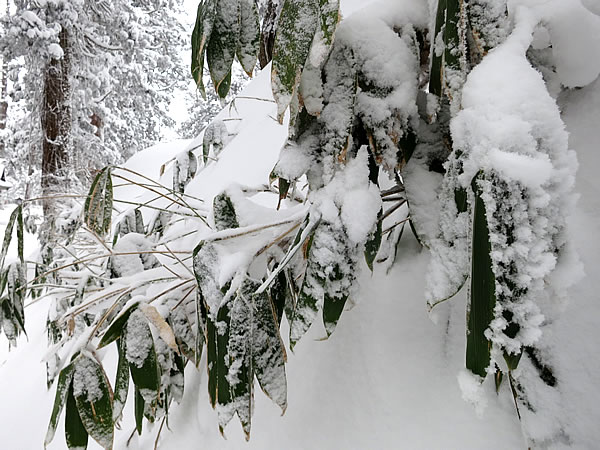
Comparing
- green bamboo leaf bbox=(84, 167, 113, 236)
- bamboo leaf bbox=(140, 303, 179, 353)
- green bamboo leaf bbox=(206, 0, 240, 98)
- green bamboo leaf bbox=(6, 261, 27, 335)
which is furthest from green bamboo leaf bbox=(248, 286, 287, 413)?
green bamboo leaf bbox=(6, 261, 27, 335)

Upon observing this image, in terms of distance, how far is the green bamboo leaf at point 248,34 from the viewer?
395 millimetres

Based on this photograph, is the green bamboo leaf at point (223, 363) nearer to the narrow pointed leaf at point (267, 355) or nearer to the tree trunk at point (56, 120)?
the narrow pointed leaf at point (267, 355)

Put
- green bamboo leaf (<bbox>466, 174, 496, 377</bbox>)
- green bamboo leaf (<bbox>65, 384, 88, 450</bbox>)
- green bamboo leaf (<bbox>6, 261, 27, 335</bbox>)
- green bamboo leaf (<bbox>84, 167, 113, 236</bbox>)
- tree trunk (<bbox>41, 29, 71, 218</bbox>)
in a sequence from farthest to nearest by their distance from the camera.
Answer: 1. tree trunk (<bbox>41, 29, 71, 218</bbox>)
2. green bamboo leaf (<bbox>6, 261, 27, 335</bbox>)
3. green bamboo leaf (<bbox>84, 167, 113, 236</bbox>)
4. green bamboo leaf (<bbox>65, 384, 88, 450</bbox>)
5. green bamboo leaf (<bbox>466, 174, 496, 377</bbox>)

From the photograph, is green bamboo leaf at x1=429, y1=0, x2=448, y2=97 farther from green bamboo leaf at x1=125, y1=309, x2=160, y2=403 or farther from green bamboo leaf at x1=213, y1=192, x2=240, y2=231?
green bamboo leaf at x1=125, y1=309, x2=160, y2=403

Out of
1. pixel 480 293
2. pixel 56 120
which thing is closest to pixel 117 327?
pixel 480 293

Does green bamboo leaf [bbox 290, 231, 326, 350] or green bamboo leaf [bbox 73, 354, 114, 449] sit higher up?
green bamboo leaf [bbox 290, 231, 326, 350]

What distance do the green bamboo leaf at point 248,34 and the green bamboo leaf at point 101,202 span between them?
40 cm

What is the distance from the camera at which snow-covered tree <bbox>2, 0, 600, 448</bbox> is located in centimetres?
25

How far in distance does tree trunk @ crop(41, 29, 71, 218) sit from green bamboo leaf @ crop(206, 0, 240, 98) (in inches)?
146

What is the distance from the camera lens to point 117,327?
47cm

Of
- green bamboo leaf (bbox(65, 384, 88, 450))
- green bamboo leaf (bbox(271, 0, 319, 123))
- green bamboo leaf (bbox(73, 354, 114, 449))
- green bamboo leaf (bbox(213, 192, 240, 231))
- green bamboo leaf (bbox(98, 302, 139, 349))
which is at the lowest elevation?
green bamboo leaf (bbox(65, 384, 88, 450))

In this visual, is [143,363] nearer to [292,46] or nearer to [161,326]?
[161,326]

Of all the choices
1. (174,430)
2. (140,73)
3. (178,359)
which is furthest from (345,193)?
(140,73)

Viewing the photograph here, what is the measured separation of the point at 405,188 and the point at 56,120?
4135 mm
